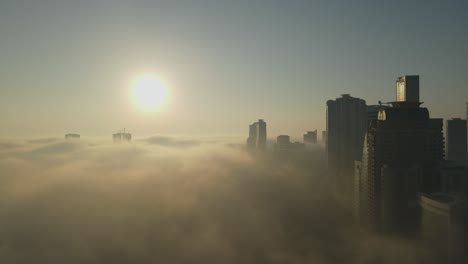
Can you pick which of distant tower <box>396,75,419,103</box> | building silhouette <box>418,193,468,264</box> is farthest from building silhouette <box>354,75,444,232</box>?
distant tower <box>396,75,419,103</box>

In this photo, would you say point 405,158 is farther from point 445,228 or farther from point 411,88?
point 411,88

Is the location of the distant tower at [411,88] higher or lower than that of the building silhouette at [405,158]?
higher

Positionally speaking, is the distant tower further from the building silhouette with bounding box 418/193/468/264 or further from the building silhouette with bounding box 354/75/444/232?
the building silhouette with bounding box 418/193/468/264

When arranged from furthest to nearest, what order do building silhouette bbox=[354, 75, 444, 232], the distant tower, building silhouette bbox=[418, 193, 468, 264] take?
the distant tower, building silhouette bbox=[354, 75, 444, 232], building silhouette bbox=[418, 193, 468, 264]

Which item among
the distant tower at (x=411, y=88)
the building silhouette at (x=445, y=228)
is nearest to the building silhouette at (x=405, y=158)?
the building silhouette at (x=445, y=228)

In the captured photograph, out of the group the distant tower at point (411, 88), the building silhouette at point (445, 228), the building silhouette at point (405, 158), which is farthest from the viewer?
the distant tower at point (411, 88)

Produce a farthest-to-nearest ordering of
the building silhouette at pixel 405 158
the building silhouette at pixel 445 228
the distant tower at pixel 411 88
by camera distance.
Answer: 1. the distant tower at pixel 411 88
2. the building silhouette at pixel 405 158
3. the building silhouette at pixel 445 228

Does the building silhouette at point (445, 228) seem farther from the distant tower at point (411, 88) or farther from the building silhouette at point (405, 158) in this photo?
the distant tower at point (411, 88)

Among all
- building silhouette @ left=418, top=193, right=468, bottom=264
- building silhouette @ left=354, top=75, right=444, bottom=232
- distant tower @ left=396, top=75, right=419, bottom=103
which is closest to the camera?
building silhouette @ left=418, top=193, right=468, bottom=264
